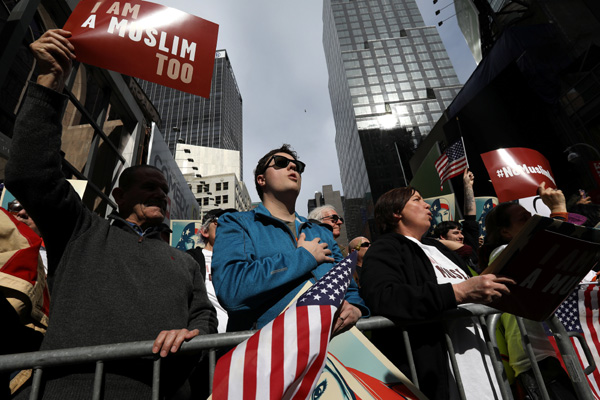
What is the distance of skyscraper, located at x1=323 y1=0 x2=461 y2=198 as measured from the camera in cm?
5769

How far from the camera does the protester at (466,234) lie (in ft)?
12.0

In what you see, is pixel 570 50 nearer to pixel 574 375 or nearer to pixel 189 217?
pixel 574 375

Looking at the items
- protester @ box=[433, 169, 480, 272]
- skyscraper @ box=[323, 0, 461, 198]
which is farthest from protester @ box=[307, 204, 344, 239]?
skyscraper @ box=[323, 0, 461, 198]

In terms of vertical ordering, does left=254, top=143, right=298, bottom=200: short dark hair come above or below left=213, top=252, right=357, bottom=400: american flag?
above

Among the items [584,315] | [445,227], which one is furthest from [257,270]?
[445,227]

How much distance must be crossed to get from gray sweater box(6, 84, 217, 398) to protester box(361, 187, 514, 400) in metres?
1.04

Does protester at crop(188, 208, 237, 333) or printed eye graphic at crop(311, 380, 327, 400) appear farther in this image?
protester at crop(188, 208, 237, 333)

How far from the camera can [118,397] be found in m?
1.31

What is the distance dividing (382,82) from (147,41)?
7018 cm

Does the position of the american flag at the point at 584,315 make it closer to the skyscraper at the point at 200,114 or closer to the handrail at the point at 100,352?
the handrail at the point at 100,352

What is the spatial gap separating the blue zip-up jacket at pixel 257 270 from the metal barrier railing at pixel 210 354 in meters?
0.16

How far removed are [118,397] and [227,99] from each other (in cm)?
11273

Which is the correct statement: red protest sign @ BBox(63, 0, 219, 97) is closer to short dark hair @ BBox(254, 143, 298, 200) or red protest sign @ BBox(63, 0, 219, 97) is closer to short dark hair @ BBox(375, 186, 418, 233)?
short dark hair @ BBox(254, 143, 298, 200)

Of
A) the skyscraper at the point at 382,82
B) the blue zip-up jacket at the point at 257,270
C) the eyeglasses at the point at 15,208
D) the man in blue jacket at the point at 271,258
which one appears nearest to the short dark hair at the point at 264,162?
the man in blue jacket at the point at 271,258
